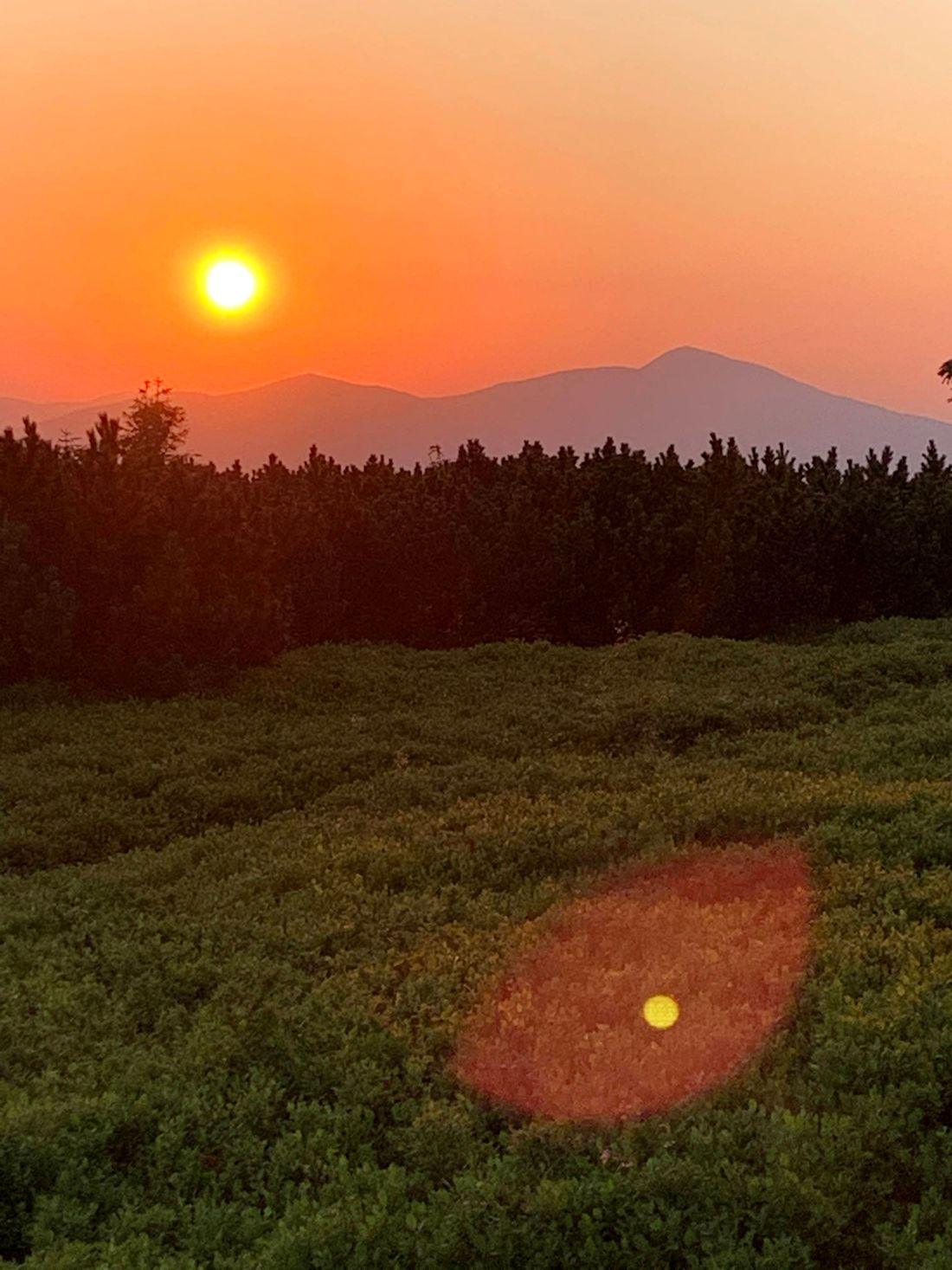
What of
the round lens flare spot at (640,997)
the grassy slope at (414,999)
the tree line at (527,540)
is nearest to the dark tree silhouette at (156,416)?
the tree line at (527,540)

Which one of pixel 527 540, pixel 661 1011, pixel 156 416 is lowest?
pixel 661 1011

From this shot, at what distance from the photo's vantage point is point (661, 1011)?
585cm

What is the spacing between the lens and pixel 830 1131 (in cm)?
462

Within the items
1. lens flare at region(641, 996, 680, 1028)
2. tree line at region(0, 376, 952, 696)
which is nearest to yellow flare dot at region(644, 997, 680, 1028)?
lens flare at region(641, 996, 680, 1028)

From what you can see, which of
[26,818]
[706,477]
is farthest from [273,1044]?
[706,477]

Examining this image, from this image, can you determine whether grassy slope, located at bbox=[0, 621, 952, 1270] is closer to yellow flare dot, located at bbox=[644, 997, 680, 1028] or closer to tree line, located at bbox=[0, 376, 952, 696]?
yellow flare dot, located at bbox=[644, 997, 680, 1028]

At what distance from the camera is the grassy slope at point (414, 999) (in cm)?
440

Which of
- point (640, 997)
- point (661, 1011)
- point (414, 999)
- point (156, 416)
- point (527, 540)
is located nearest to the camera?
point (661, 1011)

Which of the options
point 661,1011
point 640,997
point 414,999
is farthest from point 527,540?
point 661,1011

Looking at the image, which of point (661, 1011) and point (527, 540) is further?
point (527, 540)

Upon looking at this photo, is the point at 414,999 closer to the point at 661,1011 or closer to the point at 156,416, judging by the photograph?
the point at 661,1011

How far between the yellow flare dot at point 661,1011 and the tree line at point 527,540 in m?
11.8

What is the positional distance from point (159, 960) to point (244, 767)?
5149mm

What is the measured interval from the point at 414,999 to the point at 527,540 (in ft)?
Answer: 53.4
